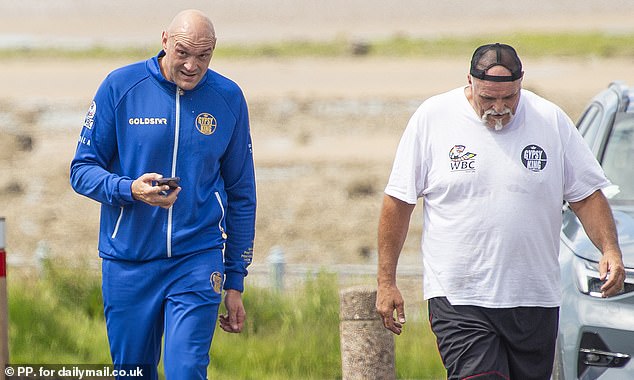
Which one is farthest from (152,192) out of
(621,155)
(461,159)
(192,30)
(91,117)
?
(621,155)

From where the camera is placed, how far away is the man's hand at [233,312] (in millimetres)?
5746

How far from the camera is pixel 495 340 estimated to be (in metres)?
5.41

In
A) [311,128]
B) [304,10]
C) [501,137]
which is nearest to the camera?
[501,137]

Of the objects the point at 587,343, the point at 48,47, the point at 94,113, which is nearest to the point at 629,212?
the point at 587,343

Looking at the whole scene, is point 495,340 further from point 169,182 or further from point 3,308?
point 3,308

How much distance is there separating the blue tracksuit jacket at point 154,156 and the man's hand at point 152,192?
142 millimetres

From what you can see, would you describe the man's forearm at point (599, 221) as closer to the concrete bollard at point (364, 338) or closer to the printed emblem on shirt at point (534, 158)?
the printed emblem on shirt at point (534, 158)

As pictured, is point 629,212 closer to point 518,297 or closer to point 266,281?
point 518,297

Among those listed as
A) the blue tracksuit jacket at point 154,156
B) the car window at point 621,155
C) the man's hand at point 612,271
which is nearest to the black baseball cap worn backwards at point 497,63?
the man's hand at point 612,271

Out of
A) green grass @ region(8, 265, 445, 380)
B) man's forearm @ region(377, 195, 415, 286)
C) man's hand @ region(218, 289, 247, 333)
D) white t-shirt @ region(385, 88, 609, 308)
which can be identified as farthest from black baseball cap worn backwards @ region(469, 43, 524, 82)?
green grass @ region(8, 265, 445, 380)

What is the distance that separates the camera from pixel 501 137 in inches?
212

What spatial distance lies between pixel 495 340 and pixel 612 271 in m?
0.56

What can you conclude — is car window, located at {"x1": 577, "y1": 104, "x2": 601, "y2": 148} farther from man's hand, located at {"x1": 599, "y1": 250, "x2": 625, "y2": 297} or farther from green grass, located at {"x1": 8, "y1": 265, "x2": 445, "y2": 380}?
man's hand, located at {"x1": 599, "y1": 250, "x2": 625, "y2": 297}

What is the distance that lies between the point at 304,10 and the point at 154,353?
157 ft
